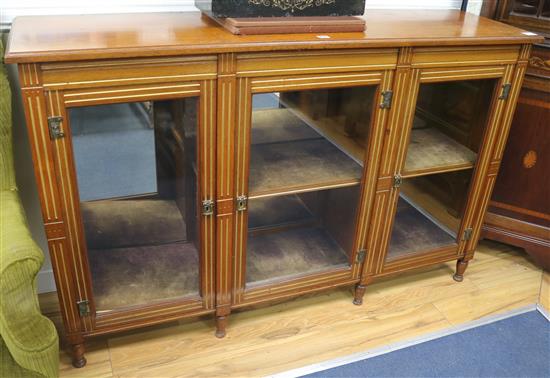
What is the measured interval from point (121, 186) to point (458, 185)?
890 mm

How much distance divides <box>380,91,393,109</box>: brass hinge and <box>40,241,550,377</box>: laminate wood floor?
591mm

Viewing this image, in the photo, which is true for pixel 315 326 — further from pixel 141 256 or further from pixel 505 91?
pixel 505 91

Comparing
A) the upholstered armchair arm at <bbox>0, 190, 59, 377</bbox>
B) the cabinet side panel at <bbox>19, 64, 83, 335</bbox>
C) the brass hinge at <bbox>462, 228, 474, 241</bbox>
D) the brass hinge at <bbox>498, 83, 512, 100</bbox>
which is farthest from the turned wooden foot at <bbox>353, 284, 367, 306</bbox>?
the upholstered armchair arm at <bbox>0, 190, 59, 377</bbox>

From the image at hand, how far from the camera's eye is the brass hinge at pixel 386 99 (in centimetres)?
117

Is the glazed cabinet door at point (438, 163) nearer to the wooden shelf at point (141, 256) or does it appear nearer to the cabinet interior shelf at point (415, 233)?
the cabinet interior shelf at point (415, 233)

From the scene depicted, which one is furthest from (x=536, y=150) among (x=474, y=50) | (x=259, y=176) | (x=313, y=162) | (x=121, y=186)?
(x=121, y=186)

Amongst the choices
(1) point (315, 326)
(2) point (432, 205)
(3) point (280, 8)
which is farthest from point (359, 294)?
(3) point (280, 8)

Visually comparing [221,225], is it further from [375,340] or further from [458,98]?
[458,98]

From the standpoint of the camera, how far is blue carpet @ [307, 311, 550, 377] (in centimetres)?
128

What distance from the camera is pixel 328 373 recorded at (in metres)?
1.26

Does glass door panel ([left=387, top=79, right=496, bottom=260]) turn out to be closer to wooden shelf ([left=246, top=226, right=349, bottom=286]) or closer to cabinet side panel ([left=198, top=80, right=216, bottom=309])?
wooden shelf ([left=246, top=226, right=349, bottom=286])

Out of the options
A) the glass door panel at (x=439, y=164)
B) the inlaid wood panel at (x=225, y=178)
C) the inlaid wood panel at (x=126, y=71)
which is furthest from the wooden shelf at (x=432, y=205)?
the inlaid wood panel at (x=126, y=71)

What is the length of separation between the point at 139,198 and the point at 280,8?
522mm

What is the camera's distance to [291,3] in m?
1.09
